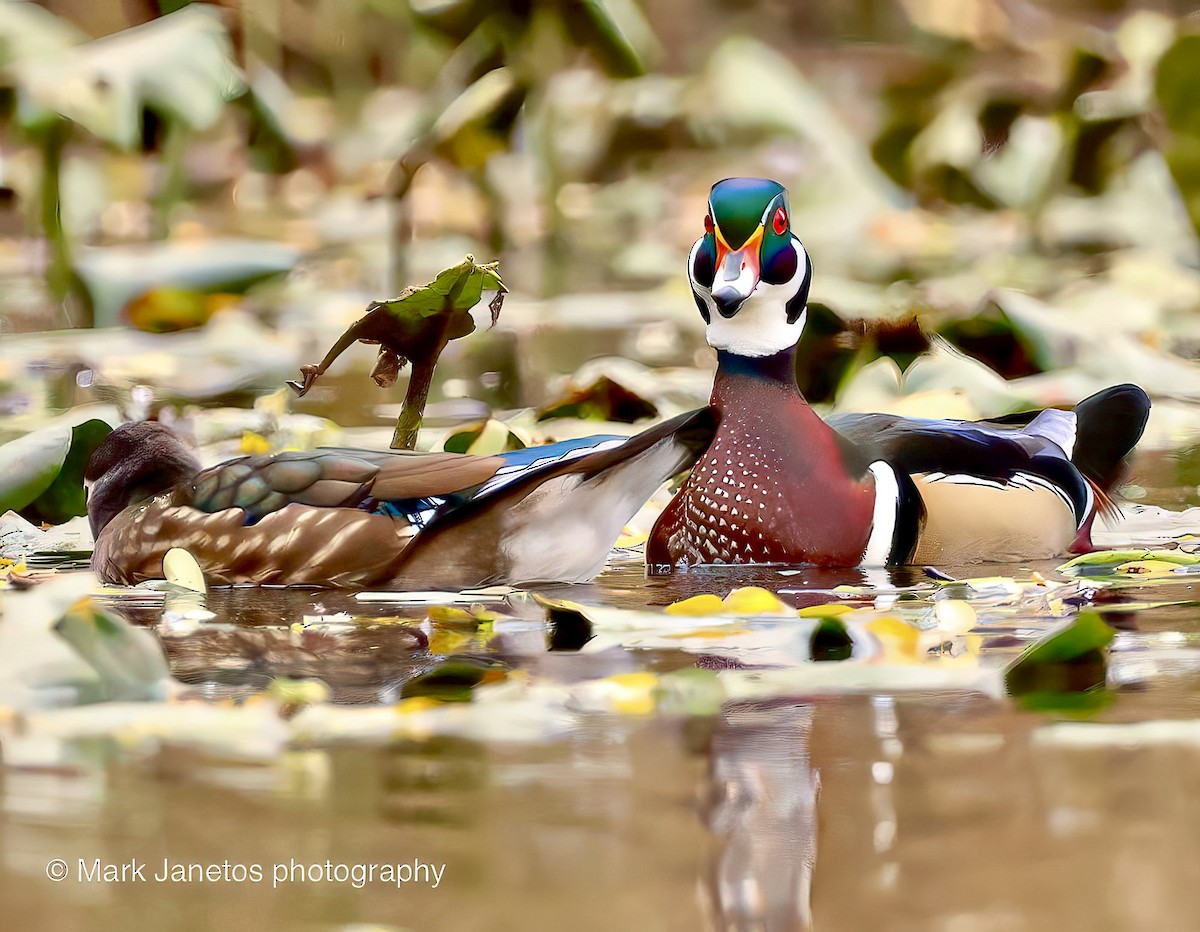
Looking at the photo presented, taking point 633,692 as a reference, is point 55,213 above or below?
above

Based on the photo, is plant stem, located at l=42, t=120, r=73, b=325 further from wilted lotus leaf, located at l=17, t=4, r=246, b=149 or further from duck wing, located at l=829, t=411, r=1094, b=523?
duck wing, located at l=829, t=411, r=1094, b=523

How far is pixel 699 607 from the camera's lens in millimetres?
2496

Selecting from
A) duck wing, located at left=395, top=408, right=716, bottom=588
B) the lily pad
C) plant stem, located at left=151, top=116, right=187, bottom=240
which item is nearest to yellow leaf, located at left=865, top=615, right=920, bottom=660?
duck wing, located at left=395, top=408, right=716, bottom=588

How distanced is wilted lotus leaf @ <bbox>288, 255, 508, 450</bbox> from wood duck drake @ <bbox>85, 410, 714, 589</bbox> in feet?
0.55

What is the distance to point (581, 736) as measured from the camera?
191 cm

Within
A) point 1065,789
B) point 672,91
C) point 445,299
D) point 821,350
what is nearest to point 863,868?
point 1065,789

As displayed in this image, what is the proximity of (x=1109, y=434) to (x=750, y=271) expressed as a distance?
2.66ft

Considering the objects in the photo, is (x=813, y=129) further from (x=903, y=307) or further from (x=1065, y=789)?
(x=1065, y=789)

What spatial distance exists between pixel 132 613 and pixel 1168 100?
425 cm

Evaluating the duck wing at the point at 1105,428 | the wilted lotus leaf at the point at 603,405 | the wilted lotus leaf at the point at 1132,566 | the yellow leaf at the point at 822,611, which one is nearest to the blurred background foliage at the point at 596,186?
the wilted lotus leaf at the point at 603,405

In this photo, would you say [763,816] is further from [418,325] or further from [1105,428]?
[1105,428]

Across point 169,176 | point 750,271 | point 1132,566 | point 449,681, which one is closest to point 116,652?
point 449,681

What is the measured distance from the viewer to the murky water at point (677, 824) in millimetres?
1436

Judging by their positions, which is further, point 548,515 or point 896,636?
point 548,515
